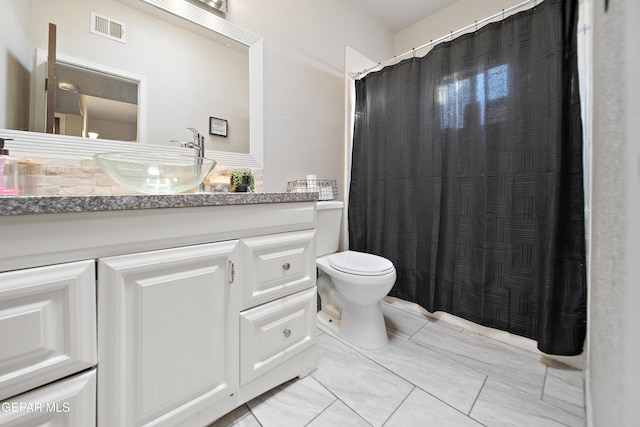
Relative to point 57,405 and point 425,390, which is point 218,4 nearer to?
point 57,405

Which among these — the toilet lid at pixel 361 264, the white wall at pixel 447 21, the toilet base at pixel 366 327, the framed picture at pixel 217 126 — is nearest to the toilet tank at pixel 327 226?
the toilet lid at pixel 361 264

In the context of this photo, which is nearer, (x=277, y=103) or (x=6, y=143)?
(x=6, y=143)

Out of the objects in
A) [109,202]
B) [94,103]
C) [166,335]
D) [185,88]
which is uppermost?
[185,88]

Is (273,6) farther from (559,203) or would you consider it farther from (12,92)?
(559,203)

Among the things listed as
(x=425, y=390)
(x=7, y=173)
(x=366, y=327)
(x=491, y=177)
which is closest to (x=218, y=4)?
(x=7, y=173)

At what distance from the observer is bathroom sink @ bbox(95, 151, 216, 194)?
0.85 m

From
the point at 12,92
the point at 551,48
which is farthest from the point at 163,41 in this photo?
the point at 551,48

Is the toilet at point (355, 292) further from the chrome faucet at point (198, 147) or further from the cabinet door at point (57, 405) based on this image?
the cabinet door at point (57, 405)

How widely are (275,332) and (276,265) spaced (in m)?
0.27

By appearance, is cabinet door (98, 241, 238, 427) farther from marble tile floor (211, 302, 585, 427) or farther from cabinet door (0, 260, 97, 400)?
marble tile floor (211, 302, 585, 427)

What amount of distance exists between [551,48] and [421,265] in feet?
4.34

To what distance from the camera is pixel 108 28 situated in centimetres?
105

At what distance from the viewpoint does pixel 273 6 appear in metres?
1.54

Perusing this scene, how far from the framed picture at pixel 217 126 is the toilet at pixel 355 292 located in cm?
72
